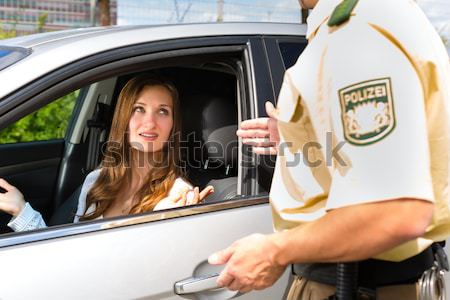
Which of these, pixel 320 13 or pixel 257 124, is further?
pixel 257 124

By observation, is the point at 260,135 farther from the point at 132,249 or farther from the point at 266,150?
the point at 132,249

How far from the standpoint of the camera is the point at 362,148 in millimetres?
1052

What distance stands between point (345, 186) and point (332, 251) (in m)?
0.12

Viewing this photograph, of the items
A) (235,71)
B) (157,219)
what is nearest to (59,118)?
(235,71)

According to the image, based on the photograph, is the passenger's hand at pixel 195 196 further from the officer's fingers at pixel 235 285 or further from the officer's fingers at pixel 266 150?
the officer's fingers at pixel 235 285

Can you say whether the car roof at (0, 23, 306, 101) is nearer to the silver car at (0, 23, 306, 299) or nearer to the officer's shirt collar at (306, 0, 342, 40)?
the silver car at (0, 23, 306, 299)

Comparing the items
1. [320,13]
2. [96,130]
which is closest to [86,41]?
[320,13]

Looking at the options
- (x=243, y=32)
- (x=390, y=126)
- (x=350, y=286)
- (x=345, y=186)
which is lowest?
(x=350, y=286)

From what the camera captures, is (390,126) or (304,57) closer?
(390,126)

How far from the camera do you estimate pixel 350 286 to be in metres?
1.24

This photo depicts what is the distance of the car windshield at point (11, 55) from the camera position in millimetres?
1817

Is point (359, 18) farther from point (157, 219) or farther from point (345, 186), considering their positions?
point (157, 219)

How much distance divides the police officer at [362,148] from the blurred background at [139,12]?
85.4 inches

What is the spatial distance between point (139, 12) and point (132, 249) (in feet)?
19.7
